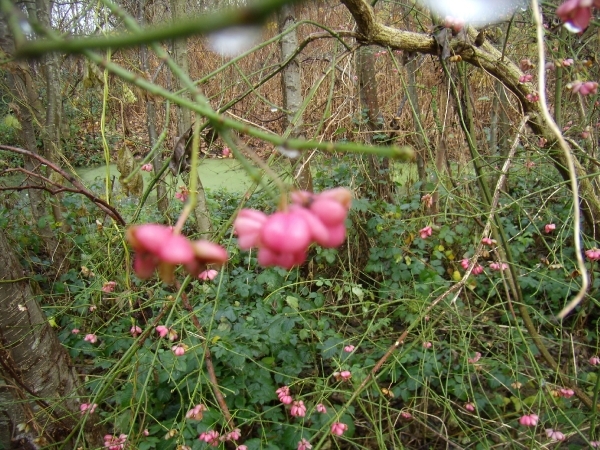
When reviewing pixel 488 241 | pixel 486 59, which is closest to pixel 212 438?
pixel 488 241

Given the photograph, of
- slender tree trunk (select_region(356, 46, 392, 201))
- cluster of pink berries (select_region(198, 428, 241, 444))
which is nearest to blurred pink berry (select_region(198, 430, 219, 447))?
cluster of pink berries (select_region(198, 428, 241, 444))

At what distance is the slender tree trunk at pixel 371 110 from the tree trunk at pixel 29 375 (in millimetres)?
2312

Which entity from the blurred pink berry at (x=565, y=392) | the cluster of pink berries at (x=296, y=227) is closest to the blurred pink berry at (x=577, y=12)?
the cluster of pink berries at (x=296, y=227)

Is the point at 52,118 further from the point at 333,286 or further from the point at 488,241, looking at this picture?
the point at 488,241

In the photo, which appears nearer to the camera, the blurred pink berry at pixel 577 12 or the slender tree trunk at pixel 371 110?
the blurred pink berry at pixel 577 12

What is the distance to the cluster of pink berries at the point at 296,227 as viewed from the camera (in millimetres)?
431

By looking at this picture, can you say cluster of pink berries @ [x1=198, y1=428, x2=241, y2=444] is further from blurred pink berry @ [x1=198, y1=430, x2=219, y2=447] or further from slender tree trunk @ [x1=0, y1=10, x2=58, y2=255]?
slender tree trunk @ [x1=0, y1=10, x2=58, y2=255]

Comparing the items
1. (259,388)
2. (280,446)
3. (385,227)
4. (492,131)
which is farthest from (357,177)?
(280,446)

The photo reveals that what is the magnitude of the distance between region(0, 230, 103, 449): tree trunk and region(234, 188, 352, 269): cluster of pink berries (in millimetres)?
1494

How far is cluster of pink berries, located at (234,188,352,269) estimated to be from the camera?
0.43 meters

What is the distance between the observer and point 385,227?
3090 mm

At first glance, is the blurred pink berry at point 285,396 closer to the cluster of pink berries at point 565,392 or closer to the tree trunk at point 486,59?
the cluster of pink berries at point 565,392

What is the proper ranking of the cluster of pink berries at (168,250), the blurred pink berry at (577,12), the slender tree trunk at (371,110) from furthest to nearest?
1. the slender tree trunk at (371,110)
2. the blurred pink berry at (577,12)
3. the cluster of pink berries at (168,250)

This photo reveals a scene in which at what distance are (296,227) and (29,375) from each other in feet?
5.72
